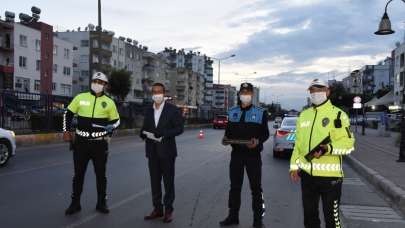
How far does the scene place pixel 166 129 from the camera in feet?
22.9

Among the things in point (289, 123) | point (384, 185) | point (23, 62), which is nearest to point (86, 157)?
point (384, 185)

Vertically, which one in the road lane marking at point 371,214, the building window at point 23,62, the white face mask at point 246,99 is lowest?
the road lane marking at point 371,214

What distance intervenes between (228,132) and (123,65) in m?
102

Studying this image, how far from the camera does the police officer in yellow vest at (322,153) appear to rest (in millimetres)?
4848

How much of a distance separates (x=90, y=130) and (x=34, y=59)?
6712 cm

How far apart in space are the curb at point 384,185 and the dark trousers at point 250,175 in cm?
329

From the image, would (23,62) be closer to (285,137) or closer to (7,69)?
(7,69)

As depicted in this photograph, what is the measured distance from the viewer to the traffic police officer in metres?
6.56

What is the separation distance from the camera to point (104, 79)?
7387 millimetres

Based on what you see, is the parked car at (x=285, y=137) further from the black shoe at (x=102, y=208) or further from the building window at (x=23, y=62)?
the building window at (x=23, y=62)

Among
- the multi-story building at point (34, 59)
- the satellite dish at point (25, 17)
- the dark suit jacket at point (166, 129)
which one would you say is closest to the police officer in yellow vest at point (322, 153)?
the dark suit jacket at point (166, 129)

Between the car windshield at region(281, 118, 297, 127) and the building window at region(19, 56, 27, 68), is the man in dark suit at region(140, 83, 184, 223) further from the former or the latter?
the building window at region(19, 56, 27, 68)

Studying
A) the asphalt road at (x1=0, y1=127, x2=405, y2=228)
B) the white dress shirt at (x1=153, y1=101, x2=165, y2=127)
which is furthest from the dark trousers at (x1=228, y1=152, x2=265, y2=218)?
the white dress shirt at (x1=153, y1=101, x2=165, y2=127)

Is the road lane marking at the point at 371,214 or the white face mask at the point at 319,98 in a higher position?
the white face mask at the point at 319,98
